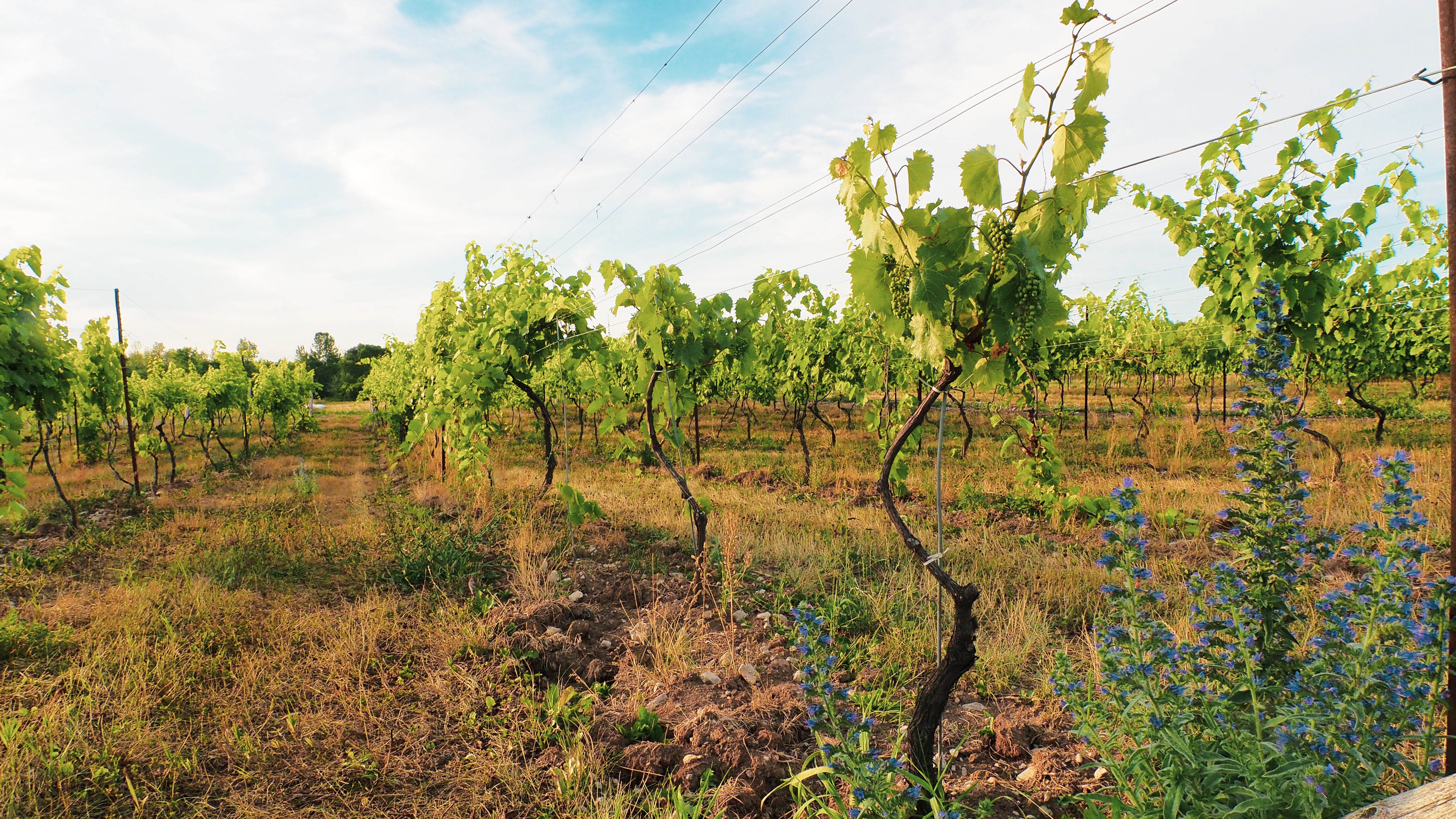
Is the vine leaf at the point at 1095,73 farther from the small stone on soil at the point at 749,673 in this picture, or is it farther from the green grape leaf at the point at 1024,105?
the small stone on soil at the point at 749,673

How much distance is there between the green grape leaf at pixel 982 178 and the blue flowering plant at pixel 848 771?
151 cm

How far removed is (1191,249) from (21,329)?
916 cm

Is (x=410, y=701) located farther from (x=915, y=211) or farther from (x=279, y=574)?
(x=915, y=211)

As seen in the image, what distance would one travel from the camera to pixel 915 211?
225 cm

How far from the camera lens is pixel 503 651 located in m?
3.60

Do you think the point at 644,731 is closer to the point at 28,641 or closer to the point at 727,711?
the point at 727,711

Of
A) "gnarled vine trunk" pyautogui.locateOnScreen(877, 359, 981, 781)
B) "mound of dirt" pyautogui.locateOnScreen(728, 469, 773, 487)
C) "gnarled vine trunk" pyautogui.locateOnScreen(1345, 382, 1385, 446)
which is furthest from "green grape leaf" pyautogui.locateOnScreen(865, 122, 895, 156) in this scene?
"gnarled vine trunk" pyautogui.locateOnScreen(1345, 382, 1385, 446)

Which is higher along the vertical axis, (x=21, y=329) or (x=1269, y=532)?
(x=21, y=329)

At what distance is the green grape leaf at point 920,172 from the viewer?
2.22 metres

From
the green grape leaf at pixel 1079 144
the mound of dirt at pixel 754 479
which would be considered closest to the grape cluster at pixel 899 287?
the green grape leaf at pixel 1079 144

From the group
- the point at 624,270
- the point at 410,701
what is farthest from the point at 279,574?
the point at 624,270

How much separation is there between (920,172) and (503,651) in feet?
10.6

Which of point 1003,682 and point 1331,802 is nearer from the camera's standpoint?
point 1331,802

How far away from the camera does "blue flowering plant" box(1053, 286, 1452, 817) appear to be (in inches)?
65.3
